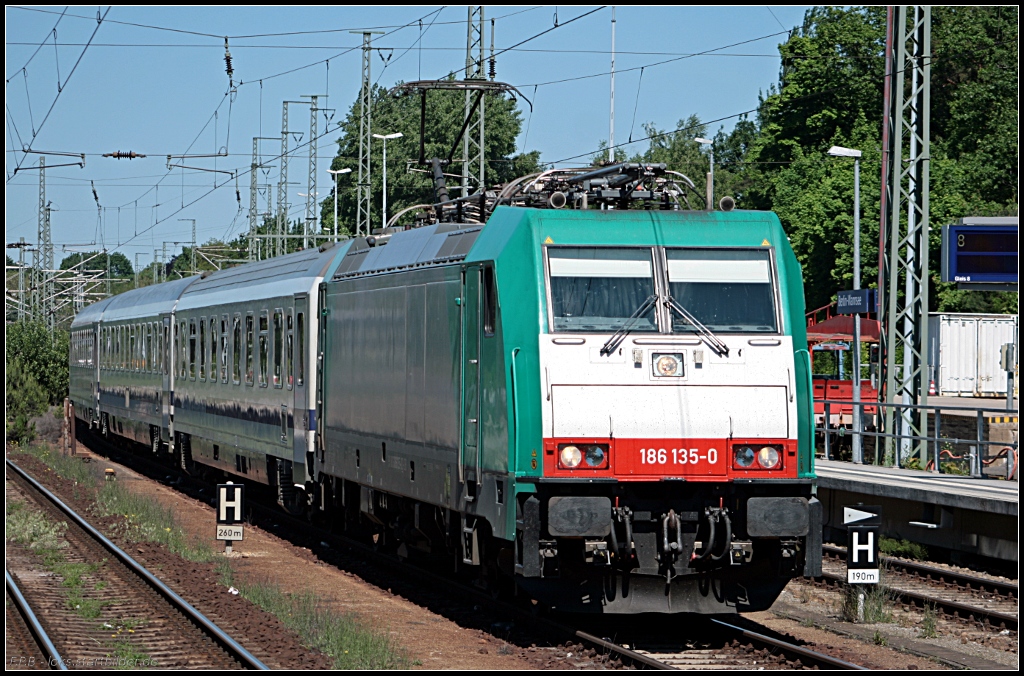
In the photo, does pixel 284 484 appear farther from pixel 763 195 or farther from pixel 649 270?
pixel 763 195

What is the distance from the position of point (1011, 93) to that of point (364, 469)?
48.0m

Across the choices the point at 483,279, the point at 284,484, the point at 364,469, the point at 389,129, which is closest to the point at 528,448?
the point at 483,279

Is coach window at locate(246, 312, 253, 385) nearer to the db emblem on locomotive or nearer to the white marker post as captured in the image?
the white marker post

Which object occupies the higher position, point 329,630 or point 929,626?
point 329,630

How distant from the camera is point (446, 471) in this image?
1312 cm

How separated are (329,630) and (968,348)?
34.3m

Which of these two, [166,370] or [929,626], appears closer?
[929,626]

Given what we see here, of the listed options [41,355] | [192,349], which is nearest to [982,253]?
[192,349]

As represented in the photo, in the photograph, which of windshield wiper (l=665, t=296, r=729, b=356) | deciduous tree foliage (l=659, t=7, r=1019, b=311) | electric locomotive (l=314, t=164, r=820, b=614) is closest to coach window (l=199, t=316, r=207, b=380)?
electric locomotive (l=314, t=164, r=820, b=614)

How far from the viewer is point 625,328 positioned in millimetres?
11430

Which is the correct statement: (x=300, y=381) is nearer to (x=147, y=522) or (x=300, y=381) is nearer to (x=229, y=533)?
(x=229, y=533)

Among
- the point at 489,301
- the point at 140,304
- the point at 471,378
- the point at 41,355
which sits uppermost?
the point at 140,304

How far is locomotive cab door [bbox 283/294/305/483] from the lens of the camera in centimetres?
1862

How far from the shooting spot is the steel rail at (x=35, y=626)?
11375 millimetres
